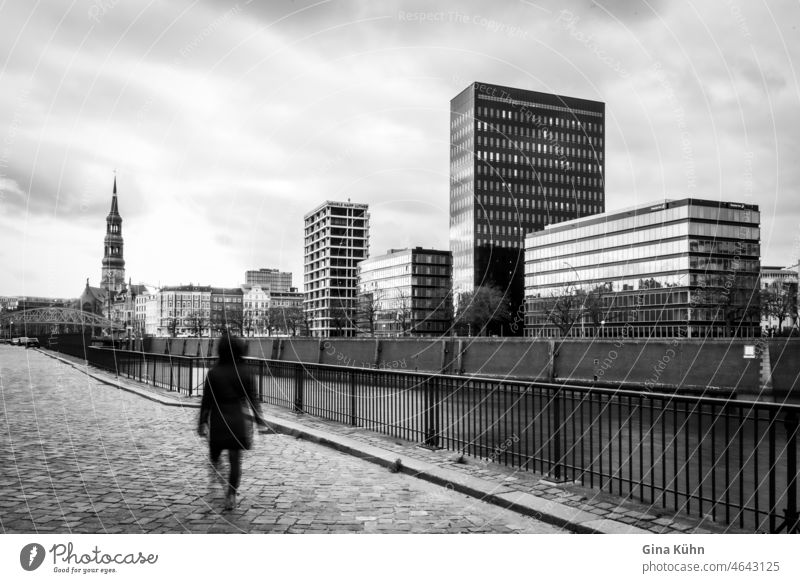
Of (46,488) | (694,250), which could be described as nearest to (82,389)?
(46,488)

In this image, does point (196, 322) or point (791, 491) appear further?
point (196, 322)

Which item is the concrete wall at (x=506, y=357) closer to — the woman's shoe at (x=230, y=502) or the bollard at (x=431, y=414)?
the bollard at (x=431, y=414)

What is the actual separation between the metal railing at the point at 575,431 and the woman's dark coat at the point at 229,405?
21 cm

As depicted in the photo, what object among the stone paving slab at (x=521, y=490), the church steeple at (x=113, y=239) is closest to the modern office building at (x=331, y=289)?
the church steeple at (x=113, y=239)

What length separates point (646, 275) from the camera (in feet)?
242

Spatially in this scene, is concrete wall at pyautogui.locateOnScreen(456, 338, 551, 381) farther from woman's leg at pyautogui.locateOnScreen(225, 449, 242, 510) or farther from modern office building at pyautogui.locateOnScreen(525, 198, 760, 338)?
woman's leg at pyautogui.locateOnScreen(225, 449, 242, 510)

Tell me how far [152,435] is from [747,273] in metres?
55.3

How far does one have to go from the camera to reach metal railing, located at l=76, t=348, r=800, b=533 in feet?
20.8

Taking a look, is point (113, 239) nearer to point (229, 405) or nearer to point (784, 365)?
point (229, 405)

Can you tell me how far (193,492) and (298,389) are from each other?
7799 millimetres

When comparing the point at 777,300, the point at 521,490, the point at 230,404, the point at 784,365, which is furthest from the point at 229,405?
the point at 777,300

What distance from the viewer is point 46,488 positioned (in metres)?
6.71

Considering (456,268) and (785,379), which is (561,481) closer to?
(785,379)

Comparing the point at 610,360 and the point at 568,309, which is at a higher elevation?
the point at 568,309
